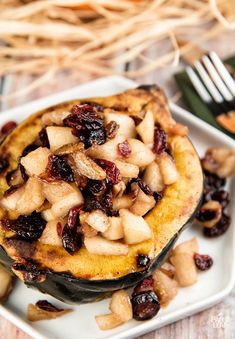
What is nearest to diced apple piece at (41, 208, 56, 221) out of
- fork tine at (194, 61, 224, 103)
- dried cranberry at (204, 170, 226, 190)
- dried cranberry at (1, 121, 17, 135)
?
dried cranberry at (1, 121, 17, 135)

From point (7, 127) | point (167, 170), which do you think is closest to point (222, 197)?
point (167, 170)

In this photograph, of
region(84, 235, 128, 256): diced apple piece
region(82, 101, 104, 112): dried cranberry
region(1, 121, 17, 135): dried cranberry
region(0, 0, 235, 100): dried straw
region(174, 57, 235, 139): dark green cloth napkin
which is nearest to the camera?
region(84, 235, 128, 256): diced apple piece

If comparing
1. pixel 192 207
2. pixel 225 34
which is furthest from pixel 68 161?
pixel 225 34

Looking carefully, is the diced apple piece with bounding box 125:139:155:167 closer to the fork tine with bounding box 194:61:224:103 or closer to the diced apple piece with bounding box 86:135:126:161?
the diced apple piece with bounding box 86:135:126:161

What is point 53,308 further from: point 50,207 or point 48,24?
point 48,24

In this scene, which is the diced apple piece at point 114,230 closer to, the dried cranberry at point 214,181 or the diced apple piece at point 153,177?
the diced apple piece at point 153,177

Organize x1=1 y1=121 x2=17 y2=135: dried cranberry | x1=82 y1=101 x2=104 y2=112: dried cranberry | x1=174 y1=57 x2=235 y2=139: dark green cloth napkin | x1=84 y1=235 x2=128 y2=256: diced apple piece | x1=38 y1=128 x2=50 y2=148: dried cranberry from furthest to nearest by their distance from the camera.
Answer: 1. x1=174 y1=57 x2=235 y2=139: dark green cloth napkin
2. x1=1 y1=121 x2=17 y2=135: dried cranberry
3. x1=82 y1=101 x2=104 y2=112: dried cranberry
4. x1=38 y1=128 x2=50 y2=148: dried cranberry
5. x1=84 y1=235 x2=128 y2=256: diced apple piece

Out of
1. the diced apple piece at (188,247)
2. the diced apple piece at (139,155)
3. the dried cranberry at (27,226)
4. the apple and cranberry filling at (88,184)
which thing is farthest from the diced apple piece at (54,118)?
the diced apple piece at (188,247)
